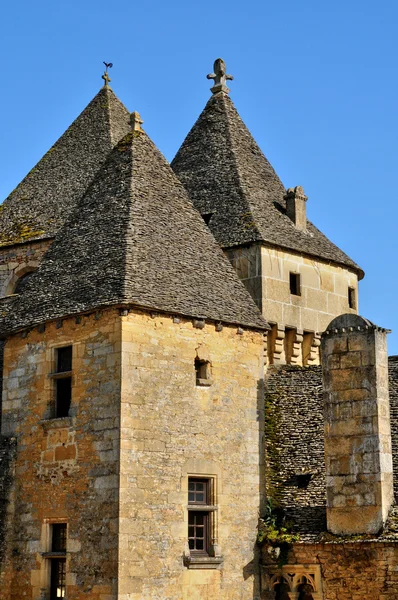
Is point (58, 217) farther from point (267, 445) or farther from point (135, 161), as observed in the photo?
point (267, 445)

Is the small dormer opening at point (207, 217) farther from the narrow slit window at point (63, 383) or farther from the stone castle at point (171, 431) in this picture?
the narrow slit window at point (63, 383)

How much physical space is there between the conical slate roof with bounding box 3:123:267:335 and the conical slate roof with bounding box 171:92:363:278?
8.00 ft

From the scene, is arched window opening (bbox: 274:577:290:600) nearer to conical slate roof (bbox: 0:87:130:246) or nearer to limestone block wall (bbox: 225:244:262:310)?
limestone block wall (bbox: 225:244:262:310)

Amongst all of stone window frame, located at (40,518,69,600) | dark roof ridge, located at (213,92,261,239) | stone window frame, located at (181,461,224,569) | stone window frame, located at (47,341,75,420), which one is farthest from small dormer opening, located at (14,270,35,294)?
stone window frame, located at (181,461,224,569)

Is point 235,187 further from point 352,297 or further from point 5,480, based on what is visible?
point 5,480

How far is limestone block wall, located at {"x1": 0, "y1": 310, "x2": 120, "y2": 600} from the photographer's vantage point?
21984 millimetres

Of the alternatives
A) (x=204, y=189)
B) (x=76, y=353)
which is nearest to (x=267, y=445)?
(x=76, y=353)

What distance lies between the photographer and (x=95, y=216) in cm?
2584

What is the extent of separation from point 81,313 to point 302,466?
5827 millimetres

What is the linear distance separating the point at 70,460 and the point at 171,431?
6.94 ft

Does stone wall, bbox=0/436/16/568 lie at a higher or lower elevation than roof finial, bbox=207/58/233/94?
lower

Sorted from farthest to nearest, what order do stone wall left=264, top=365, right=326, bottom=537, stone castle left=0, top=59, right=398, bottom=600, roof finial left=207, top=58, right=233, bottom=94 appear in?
roof finial left=207, top=58, right=233, bottom=94
stone wall left=264, top=365, right=326, bottom=537
stone castle left=0, top=59, right=398, bottom=600

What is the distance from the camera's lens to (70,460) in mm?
22906

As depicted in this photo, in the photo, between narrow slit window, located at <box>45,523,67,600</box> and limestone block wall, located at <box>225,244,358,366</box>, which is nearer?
narrow slit window, located at <box>45,523,67,600</box>
